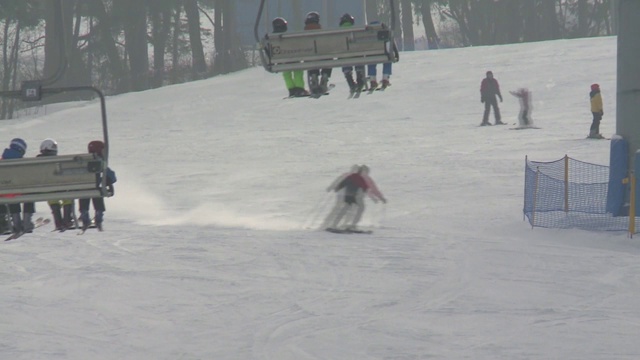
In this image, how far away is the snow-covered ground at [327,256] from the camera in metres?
16.3

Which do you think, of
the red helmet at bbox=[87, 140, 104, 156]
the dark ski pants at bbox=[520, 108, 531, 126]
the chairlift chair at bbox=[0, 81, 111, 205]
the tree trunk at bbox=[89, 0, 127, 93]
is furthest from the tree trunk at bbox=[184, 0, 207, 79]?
the chairlift chair at bbox=[0, 81, 111, 205]

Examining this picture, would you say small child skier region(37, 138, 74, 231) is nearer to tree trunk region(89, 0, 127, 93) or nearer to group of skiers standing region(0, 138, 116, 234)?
group of skiers standing region(0, 138, 116, 234)

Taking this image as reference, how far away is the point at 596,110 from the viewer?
29812 millimetres

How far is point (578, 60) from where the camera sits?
142ft

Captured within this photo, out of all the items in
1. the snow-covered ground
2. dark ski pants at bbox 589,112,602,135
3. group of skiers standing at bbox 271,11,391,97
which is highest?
group of skiers standing at bbox 271,11,391,97

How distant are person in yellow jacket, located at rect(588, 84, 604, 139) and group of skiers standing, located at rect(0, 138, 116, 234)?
17.7m

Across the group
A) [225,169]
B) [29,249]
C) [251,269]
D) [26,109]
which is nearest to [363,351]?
[251,269]

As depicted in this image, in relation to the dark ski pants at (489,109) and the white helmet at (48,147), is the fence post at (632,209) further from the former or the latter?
the dark ski pants at (489,109)

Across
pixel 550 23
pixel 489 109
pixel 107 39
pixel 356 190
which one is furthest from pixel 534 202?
pixel 550 23

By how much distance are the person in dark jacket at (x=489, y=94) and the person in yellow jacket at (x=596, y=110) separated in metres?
3.45

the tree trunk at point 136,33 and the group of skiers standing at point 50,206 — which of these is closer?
the group of skiers standing at point 50,206

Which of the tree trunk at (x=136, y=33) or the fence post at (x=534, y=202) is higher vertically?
the tree trunk at (x=136, y=33)

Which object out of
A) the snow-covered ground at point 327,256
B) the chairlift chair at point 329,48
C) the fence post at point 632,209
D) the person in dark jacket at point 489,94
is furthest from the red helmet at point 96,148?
the person in dark jacket at point 489,94

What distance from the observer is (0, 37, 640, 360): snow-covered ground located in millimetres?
16344
